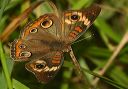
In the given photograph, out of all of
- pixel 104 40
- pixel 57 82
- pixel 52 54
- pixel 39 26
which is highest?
pixel 39 26

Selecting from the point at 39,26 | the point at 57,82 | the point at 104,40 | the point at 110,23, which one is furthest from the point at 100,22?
the point at 39,26

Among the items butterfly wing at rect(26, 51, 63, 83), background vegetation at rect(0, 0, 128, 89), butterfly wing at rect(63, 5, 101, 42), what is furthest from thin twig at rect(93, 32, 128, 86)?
butterfly wing at rect(26, 51, 63, 83)

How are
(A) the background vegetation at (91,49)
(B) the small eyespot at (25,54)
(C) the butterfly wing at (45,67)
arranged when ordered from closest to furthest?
(C) the butterfly wing at (45,67)
(B) the small eyespot at (25,54)
(A) the background vegetation at (91,49)

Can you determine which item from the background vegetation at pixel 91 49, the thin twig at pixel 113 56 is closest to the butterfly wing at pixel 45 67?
the background vegetation at pixel 91 49

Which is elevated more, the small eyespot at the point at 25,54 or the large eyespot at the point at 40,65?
the small eyespot at the point at 25,54

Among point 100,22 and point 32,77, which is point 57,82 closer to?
point 32,77

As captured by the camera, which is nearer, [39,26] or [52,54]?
[52,54]

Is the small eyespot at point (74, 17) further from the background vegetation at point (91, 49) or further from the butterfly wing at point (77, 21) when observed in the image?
the background vegetation at point (91, 49)

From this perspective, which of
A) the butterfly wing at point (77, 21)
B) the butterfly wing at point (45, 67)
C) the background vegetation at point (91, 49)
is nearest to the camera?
the butterfly wing at point (45, 67)
